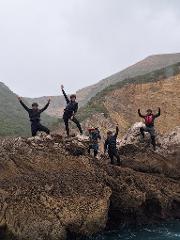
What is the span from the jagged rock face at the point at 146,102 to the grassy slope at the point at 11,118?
10215 millimetres

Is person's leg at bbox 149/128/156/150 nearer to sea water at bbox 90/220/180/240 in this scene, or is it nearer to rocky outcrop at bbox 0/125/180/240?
rocky outcrop at bbox 0/125/180/240

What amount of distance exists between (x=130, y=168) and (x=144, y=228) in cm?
376

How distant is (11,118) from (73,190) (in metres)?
60.4

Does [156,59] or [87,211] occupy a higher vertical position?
[156,59]

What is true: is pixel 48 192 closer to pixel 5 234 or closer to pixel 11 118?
pixel 5 234

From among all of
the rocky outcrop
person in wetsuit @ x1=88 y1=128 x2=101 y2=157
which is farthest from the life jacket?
person in wetsuit @ x1=88 y1=128 x2=101 y2=157

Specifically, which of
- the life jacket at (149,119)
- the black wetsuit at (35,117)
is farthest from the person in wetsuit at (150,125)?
the black wetsuit at (35,117)

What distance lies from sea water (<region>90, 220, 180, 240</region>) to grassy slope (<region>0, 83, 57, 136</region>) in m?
40.1

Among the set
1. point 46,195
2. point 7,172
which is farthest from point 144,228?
point 7,172

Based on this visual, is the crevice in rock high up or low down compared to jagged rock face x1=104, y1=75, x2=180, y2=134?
down

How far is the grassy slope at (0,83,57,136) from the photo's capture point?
68.2 meters

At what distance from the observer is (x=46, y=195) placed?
23.1 metres

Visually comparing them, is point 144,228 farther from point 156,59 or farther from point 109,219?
point 156,59

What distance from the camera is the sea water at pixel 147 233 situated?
24491mm
